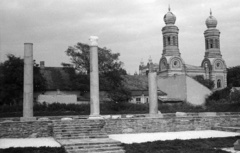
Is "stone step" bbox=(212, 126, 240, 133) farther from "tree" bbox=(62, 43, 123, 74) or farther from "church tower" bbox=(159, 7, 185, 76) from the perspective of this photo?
"church tower" bbox=(159, 7, 185, 76)

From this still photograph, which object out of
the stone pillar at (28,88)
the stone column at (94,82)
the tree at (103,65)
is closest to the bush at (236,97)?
the tree at (103,65)

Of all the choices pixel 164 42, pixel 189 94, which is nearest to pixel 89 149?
pixel 189 94

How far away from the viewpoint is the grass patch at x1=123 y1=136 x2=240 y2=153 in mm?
13977

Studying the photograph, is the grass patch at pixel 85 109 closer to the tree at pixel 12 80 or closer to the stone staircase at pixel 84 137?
the tree at pixel 12 80

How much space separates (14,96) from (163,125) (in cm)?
2360

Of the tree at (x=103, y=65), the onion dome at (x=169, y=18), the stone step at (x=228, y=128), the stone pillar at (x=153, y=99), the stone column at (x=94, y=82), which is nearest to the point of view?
the stone step at (x=228, y=128)

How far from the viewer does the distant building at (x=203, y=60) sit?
86.5 metres

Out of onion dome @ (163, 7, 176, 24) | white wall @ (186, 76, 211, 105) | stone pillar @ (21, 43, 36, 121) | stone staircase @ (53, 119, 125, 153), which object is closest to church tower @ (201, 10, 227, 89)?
onion dome @ (163, 7, 176, 24)

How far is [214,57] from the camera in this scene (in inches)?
3740

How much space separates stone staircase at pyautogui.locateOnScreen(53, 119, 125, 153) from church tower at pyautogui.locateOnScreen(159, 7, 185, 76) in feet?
A: 221

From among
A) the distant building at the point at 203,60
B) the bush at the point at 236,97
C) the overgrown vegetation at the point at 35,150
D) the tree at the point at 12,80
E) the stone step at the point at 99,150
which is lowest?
the stone step at the point at 99,150

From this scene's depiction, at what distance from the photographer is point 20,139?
18.6 metres

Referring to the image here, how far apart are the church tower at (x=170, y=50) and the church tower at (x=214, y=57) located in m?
10.8

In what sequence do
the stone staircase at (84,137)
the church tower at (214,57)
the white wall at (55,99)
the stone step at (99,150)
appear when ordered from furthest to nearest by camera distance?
the church tower at (214,57), the white wall at (55,99), the stone staircase at (84,137), the stone step at (99,150)
